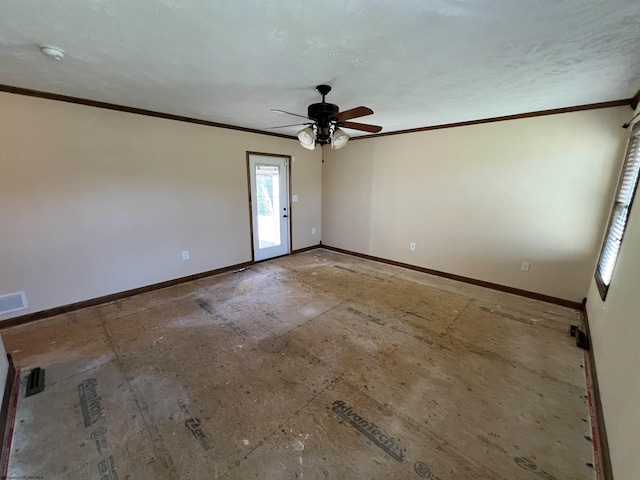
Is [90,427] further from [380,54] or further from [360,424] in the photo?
[380,54]

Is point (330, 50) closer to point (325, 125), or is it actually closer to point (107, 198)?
point (325, 125)

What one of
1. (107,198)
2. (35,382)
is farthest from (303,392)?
(107,198)

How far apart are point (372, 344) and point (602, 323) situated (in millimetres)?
1893

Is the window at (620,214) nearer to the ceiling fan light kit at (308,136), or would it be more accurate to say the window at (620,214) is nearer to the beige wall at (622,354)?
the beige wall at (622,354)

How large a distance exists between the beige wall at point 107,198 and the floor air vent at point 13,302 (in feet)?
0.16

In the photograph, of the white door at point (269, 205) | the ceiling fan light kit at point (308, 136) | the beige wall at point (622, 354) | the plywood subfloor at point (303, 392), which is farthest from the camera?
the white door at point (269, 205)

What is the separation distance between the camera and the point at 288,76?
2047 millimetres

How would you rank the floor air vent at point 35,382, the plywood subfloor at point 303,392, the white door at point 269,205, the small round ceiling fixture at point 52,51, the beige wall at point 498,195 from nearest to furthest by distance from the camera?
the plywood subfloor at point 303,392 → the small round ceiling fixture at point 52,51 → the floor air vent at point 35,382 → the beige wall at point 498,195 → the white door at point 269,205

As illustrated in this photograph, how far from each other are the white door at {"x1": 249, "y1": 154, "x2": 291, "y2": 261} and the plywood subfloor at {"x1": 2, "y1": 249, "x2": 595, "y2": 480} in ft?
5.71

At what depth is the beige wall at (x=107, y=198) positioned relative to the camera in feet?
8.34

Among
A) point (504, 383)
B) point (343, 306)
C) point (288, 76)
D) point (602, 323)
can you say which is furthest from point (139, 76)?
point (602, 323)

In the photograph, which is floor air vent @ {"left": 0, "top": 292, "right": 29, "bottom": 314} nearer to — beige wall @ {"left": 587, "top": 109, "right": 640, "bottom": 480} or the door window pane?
the door window pane

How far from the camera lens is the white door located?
4.44 m

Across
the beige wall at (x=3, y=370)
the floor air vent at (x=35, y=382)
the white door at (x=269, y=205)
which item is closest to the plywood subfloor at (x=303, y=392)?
the floor air vent at (x=35, y=382)
